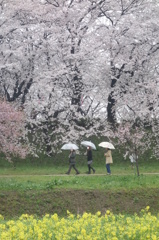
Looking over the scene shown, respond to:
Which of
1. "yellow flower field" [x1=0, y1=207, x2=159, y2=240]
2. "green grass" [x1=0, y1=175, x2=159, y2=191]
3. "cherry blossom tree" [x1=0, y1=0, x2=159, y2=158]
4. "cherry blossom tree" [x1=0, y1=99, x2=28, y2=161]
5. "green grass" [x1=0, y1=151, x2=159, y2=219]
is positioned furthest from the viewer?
"cherry blossom tree" [x1=0, y1=0, x2=159, y2=158]

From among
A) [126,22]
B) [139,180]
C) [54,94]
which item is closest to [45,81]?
[54,94]

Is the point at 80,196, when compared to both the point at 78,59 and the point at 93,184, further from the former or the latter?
the point at 78,59

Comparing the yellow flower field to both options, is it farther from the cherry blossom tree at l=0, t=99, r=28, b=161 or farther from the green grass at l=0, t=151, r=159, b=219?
the cherry blossom tree at l=0, t=99, r=28, b=161

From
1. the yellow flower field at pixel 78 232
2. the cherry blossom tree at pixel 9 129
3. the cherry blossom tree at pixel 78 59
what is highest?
the cherry blossom tree at pixel 78 59

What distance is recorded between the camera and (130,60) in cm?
2544

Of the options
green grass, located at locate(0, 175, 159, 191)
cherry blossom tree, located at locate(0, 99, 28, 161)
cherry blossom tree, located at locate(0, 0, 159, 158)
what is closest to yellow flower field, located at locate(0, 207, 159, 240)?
green grass, located at locate(0, 175, 159, 191)

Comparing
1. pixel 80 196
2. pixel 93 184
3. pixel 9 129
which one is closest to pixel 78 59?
pixel 9 129

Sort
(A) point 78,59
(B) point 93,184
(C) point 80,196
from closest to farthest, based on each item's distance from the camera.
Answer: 1. (C) point 80,196
2. (B) point 93,184
3. (A) point 78,59

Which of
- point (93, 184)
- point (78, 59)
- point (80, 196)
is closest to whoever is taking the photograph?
point (80, 196)

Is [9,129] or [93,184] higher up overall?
[9,129]

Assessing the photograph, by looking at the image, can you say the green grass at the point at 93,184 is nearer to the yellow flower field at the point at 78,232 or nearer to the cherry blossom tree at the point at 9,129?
the cherry blossom tree at the point at 9,129

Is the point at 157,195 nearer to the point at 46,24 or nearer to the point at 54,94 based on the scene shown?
the point at 54,94

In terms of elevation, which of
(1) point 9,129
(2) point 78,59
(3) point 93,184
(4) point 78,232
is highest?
(2) point 78,59

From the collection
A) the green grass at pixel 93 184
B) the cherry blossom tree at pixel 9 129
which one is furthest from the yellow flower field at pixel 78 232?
the cherry blossom tree at pixel 9 129
